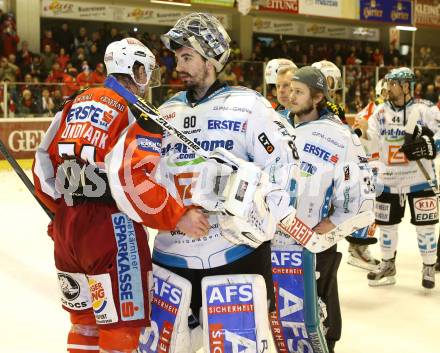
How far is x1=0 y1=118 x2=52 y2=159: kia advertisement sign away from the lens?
1005cm

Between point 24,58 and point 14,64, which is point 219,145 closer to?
point 14,64

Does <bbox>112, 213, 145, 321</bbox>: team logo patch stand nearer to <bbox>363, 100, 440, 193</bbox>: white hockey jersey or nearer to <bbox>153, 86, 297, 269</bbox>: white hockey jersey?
<bbox>153, 86, 297, 269</bbox>: white hockey jersey

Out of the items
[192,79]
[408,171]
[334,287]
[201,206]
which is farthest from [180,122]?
[408,171]

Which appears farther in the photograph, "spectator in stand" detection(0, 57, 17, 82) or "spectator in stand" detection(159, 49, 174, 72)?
"spectator in stand" detection(159, 49, 174, 72)

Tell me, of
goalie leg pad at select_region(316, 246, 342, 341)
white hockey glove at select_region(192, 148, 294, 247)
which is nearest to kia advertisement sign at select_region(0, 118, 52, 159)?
goalie leg pad at select_region(316, 246, 342, 341)

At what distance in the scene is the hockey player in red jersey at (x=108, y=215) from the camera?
2066mm

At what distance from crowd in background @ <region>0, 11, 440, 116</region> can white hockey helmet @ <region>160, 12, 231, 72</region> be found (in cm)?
711

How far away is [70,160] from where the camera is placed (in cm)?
221

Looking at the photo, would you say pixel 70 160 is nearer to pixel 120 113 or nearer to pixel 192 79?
pixel 120 113

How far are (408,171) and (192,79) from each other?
2.96 metres

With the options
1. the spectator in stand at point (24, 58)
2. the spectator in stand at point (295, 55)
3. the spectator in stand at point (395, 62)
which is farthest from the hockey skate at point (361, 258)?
the spectator in stand at point (395, 62)

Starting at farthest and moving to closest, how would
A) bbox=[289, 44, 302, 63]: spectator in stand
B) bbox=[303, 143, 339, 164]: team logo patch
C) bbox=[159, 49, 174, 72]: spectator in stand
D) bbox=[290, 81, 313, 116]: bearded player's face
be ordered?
bbox=[289, 44, 302, 63]: spectator in stand
bbox=[159, 49, 174, 72]: spectator in stand
bbox=[290, 81, 313, 116]: bearded player's face
bbox=[303, 143, 339, 164]: team logo patch

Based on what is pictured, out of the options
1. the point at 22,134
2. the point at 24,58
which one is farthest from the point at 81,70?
the point at 22,134

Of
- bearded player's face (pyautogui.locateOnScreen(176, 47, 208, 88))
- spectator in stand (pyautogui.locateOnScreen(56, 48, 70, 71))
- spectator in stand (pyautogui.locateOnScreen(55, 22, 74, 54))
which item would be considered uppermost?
spectator in stand (pyautogui.locateOnScreen(55, 22, 74, 54))
